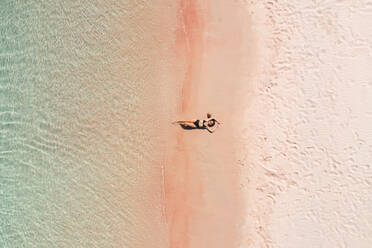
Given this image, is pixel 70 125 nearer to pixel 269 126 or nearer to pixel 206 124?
pixel 206 124

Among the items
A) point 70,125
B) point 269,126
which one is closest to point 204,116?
point 269,126

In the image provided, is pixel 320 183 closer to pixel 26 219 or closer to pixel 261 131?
pixel 261 131

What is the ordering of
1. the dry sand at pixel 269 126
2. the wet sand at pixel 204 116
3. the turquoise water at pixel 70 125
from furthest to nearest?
the turquoise water at pixel 70 125 → the wet sand at pixel 204 116 → the dry sand at pixel 269 126

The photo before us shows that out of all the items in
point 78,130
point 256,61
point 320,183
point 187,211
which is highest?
point 256,61

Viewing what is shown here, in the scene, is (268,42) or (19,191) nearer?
(268,42)

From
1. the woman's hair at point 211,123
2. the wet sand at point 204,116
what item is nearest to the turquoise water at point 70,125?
the wet sand at point 204,116

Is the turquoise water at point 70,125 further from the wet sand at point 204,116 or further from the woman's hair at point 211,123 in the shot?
the woman's hair at point 211,123

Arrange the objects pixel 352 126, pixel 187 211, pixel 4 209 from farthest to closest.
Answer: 1. pixel 4 209
2. pixel 187 211
3. pixel 352 126

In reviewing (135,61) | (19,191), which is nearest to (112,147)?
(135,61)
